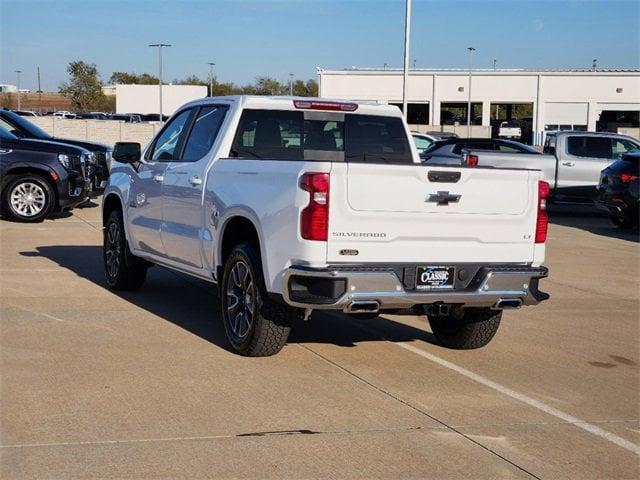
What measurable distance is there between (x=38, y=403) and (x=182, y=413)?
960 millimetres

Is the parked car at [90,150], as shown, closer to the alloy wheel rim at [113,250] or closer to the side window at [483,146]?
the alloy wheel rim at [113,250]

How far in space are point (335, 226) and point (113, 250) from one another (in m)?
4.53

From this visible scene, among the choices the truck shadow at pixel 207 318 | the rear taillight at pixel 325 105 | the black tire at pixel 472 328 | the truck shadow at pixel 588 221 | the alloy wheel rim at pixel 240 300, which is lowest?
the truck shadow at pixel 588 221

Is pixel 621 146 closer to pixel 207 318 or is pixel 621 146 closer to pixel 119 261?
pixel 119 261

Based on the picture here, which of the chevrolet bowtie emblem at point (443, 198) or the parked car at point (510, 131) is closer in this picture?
the chevrolet bowtie emblem at point (443, 198)

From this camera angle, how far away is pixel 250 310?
24.8 feet

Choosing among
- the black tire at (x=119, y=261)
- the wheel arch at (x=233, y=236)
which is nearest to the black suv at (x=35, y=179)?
the black tire at (x=119, y=261)

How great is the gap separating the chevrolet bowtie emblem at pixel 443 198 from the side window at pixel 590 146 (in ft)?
53.4

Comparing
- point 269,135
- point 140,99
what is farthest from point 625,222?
point 140,99

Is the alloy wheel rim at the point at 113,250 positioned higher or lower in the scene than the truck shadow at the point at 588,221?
higher

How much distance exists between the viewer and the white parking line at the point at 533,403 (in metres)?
6.01

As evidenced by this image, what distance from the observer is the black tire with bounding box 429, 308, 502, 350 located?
8.16 metres

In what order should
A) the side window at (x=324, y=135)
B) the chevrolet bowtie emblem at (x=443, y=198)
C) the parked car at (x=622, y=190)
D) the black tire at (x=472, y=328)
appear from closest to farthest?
the chevrolet bowtie emblem at (x=443, y=198) → the black tire at (x=472, y=328) → the side window at (x=324, y=135) → the parked car at (x=622, y=190)

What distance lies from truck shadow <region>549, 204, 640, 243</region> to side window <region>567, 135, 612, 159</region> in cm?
145
